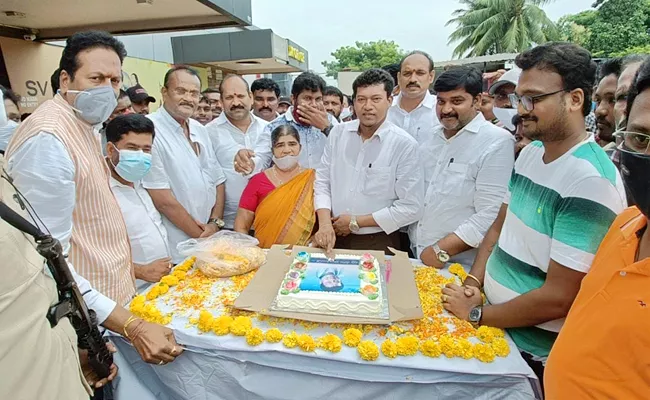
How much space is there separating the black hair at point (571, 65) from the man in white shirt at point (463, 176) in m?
0.73

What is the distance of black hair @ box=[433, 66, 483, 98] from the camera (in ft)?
7.42

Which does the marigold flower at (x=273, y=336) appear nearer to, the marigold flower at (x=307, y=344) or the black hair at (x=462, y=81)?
the marigold flower at (x=307, y=344)

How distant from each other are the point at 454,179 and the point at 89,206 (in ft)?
6.62

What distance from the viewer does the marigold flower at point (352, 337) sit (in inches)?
56.2

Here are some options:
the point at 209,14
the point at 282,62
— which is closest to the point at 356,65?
the point at 282,62

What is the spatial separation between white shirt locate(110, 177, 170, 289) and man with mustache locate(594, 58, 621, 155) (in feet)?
9.39

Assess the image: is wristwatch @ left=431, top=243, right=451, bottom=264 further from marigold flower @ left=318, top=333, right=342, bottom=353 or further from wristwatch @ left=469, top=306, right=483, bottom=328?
marigold flower @ left=318, top=333, right=342, bottom=353

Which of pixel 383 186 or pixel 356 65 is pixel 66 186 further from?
pixel 356 65

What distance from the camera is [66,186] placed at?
151cm

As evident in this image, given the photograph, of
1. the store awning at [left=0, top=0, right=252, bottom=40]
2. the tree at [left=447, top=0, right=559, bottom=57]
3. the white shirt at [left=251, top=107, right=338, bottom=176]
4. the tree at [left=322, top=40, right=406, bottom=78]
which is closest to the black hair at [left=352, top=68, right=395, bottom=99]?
the white shirt at [left=251, top=107, right=338, bottom=176]

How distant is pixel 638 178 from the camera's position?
3.12 feet

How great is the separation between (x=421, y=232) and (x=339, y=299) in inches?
42.1

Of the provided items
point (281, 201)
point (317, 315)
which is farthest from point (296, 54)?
point (317, 315)

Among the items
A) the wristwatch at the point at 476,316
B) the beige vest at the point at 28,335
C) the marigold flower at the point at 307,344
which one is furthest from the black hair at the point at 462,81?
the beige vest at the point at 28,335
